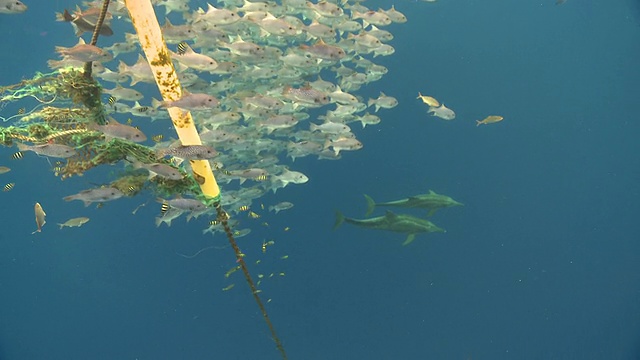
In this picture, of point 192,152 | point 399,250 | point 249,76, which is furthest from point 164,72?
point 399,250

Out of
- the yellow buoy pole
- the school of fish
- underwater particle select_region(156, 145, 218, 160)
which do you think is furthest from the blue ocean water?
underwater particle select_region(156, 145, 218, 160)

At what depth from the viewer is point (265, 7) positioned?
6.97 m

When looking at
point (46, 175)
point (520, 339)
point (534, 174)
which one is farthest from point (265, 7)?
point (520, 339)

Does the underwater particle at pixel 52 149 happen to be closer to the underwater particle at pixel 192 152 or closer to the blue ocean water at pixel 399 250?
the underwater particle at pixel 192 152

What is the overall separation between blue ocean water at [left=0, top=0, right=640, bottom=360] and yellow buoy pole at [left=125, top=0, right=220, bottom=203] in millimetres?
6821

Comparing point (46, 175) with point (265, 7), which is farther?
point (46, 175)

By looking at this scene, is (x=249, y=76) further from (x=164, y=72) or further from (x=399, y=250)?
(x=399, y=250)

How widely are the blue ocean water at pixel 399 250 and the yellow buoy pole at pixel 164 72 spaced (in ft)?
22.4

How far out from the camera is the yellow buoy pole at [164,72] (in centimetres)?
363

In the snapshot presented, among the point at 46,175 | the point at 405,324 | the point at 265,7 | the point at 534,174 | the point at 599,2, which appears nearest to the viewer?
the point at 265,7

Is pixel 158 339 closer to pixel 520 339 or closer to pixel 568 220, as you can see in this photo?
pixel 520 339

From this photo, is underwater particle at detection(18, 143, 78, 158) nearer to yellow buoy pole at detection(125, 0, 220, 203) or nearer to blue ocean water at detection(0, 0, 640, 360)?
yellow buoy pole at detection(125, 0, 220, 203)

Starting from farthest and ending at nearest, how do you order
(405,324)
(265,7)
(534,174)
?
(534,174) → (405,324) → (265,7)

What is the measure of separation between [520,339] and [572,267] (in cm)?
262
